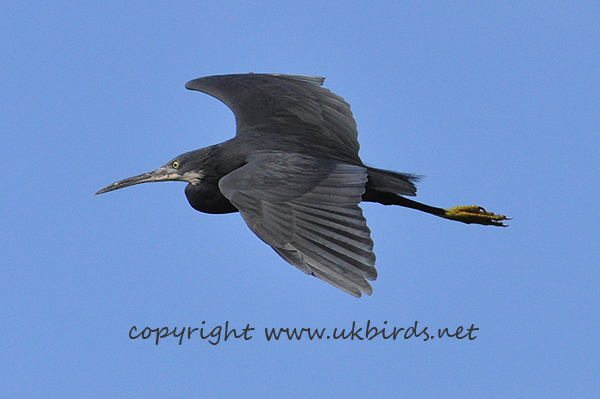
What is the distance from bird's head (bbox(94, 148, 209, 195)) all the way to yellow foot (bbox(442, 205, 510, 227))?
217cm

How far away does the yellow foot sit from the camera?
6.93m

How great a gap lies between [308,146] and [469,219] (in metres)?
1.63

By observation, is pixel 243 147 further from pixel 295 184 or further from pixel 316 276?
pixel 316 276

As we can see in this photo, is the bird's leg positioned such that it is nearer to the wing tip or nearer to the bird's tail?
the bird's tail

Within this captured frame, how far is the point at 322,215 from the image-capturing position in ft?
17.6

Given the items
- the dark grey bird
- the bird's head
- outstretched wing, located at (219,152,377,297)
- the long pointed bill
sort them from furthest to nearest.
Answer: the long pointed bill
the bird's head
the dark grey bird
outstretched wing, located at (219,152,377,297)

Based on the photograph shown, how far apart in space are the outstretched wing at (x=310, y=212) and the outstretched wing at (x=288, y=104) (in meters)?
0.81

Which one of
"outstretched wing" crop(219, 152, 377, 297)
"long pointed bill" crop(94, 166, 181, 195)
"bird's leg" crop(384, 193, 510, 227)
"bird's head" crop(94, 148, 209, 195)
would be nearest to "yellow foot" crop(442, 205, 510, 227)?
"bird's leg" crop(384, 193, 510, 227)

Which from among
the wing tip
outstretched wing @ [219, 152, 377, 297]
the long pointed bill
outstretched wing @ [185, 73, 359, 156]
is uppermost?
the wing tip

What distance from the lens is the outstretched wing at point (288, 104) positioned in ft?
22.3

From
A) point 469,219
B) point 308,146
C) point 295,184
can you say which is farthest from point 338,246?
point 469,219

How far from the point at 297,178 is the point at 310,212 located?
15.0 inches

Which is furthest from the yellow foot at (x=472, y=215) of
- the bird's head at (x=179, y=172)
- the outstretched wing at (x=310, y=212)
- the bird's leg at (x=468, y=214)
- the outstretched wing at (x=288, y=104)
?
the bird's head at (x=179, y=172)

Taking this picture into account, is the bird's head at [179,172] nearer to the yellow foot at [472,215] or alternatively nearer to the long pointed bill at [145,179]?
the long pointed bill at [145,179]
